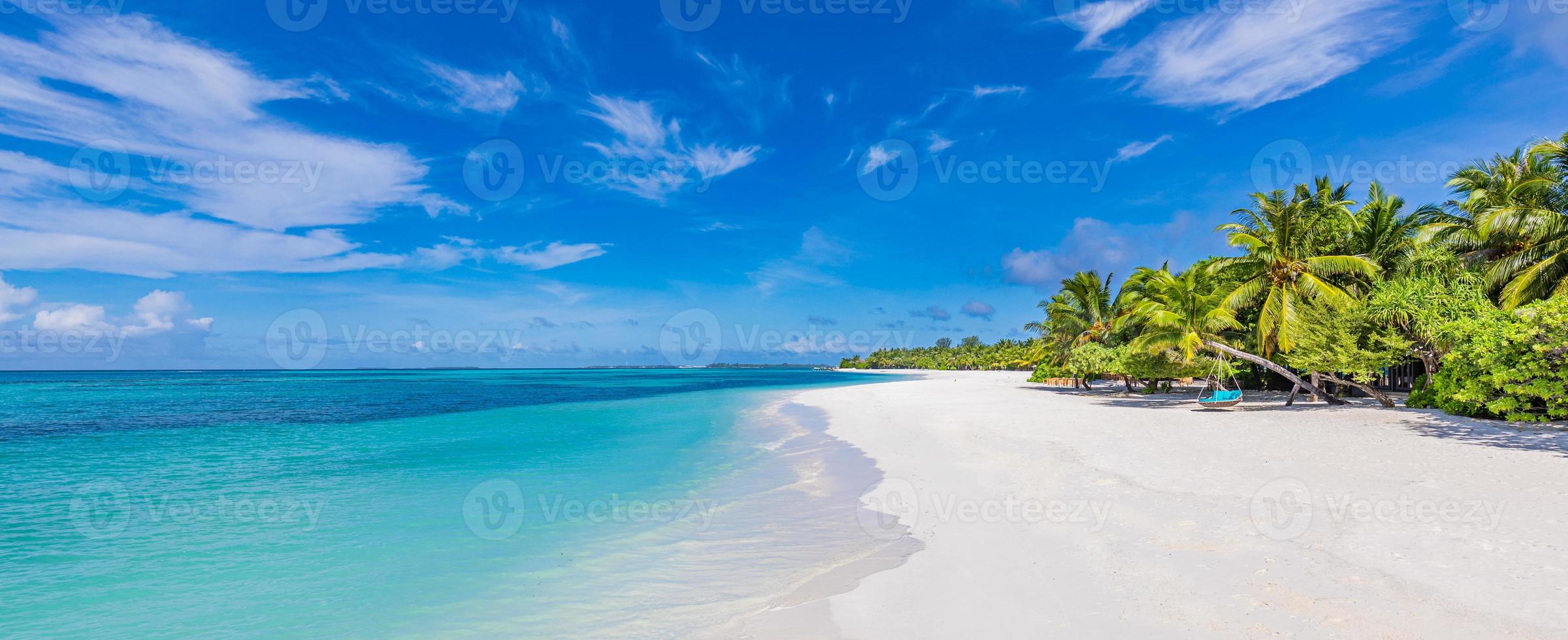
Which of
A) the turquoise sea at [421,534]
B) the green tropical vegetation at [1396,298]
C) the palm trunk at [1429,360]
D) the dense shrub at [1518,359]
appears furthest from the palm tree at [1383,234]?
the turquoise sea at [421,534]

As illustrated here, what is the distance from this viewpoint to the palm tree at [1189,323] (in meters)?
21.7

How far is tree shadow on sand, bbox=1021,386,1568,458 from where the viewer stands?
11617 millimetres

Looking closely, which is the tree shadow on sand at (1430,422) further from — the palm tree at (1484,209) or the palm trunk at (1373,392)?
the palm tree at (1484,209)

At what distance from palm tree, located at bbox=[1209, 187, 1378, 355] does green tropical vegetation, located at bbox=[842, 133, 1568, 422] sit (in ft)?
0.17

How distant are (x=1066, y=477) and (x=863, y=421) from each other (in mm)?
12449

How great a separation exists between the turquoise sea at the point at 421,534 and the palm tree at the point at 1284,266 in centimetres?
1641

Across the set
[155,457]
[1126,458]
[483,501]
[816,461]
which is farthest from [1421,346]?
[155,457]

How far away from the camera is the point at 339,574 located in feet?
23.6

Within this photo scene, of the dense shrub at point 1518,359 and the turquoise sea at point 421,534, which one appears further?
the dense shrub at point 1518,359

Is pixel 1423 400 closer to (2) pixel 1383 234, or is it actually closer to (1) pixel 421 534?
(2) pixel 1383 234

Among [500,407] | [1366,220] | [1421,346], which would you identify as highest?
[1366,220]

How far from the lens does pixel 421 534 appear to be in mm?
8836

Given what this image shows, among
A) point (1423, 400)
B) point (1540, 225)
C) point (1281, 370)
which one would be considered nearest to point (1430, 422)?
point (1423, 400)

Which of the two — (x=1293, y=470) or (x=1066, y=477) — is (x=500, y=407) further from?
(x=1293, y=470)
